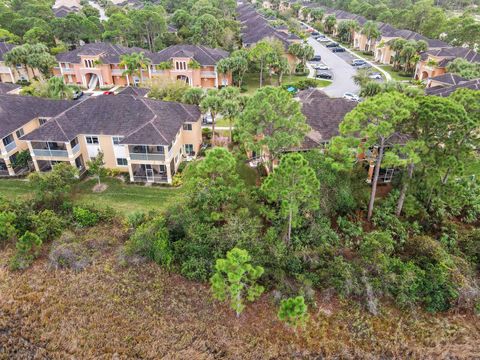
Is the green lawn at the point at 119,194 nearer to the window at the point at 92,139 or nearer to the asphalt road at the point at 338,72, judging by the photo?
the window at the point at 92,139

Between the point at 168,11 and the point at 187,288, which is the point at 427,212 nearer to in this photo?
the point at 187,288

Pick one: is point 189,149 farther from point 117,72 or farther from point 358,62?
point 358,62

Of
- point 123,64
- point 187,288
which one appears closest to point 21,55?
point 123,64

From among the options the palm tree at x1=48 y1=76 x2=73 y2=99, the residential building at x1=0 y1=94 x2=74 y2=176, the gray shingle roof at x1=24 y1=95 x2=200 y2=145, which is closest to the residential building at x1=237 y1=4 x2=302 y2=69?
the palm tree at x1=48 y1=76 x2=73 y2=99

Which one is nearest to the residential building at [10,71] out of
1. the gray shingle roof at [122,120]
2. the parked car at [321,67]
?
the gray shingle roof at [122,120]

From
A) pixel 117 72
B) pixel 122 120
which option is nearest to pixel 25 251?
pixel 122 120

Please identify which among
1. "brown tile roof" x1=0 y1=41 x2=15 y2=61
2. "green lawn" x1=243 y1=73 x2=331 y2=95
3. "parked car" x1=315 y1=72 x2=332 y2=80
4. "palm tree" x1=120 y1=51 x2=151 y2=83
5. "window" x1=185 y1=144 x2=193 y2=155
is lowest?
"window" x1=185 y1=144 x2=193 y2=155

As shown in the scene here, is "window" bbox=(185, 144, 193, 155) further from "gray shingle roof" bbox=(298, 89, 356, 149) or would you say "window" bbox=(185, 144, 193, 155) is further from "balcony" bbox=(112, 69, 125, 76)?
"balcony" bbox=(112, 69, 125, 76)
